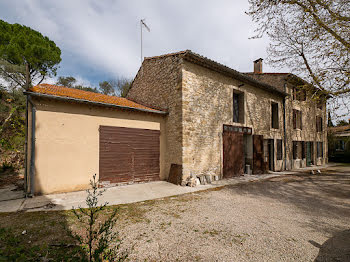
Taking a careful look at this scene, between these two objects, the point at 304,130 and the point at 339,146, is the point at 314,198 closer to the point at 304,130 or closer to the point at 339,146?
the point at 304,130

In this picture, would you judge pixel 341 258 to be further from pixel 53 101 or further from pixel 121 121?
pixel 53 101

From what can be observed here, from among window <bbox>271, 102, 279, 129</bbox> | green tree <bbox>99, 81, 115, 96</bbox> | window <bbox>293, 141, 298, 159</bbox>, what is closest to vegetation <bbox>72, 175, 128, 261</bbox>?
window <bbox>271, 102, 279, 129</bbox>

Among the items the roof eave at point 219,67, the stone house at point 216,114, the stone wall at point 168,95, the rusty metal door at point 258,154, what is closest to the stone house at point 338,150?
the stone house at point 216,114

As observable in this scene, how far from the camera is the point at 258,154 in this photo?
995cm

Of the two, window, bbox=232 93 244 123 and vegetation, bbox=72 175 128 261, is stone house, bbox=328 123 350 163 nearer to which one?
window, bbox=232 93 244 123

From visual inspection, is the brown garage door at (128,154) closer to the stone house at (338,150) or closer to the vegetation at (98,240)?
the vegetation at (98,240)

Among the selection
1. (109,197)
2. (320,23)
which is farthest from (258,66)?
(109,197)

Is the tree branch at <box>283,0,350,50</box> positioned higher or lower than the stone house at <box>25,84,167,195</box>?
higher

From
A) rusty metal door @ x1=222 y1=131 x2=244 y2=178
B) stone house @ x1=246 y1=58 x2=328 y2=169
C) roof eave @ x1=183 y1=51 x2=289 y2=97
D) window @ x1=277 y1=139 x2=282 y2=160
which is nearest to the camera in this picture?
roof eave @ x1=183 y1=51 x2=289 y2=97

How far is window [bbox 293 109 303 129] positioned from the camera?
12953 millimetres

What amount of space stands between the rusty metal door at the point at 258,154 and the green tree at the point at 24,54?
16.1 meters

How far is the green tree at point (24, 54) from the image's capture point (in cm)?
1161

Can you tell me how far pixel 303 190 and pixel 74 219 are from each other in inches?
309

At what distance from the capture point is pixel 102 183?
630 cm
